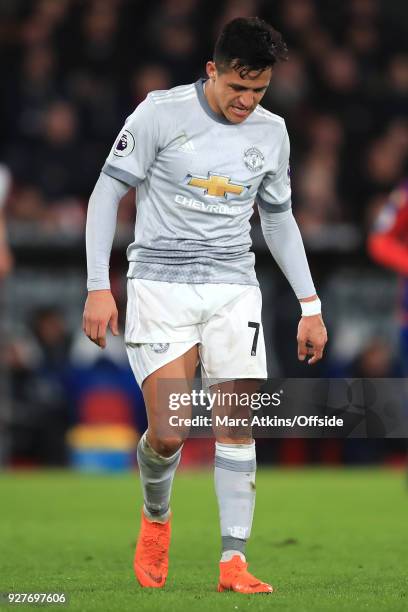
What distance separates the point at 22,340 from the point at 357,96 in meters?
4.62

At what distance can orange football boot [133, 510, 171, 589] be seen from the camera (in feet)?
17.1

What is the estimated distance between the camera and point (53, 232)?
1231 cm

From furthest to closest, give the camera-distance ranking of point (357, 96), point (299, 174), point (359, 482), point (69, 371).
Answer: point (357, 96) < point (299, 174) < point (69, 371) < point (359, 482)

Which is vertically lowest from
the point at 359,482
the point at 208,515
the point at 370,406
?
the point at 359,482

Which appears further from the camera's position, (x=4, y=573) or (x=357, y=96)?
(x=357, y=96)

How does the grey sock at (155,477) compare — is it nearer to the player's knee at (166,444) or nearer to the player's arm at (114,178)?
the player's knee at (166,444)

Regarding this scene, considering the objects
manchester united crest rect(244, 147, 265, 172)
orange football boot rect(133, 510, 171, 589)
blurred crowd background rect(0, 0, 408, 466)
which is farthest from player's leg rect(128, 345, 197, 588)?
blurred crowd background rect(0, 0, 408, 466)

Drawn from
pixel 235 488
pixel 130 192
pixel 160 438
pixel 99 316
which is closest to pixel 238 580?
pixel 235 488

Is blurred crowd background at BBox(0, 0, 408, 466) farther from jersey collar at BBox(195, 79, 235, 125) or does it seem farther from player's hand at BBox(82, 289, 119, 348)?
player's hand at BBox(82, 289, 119, 348)

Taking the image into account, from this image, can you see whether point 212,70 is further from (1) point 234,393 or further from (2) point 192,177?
(1) point 234,393

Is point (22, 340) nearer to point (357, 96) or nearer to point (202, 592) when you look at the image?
point (357, 96)

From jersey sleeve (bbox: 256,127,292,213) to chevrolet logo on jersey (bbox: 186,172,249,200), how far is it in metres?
0.21

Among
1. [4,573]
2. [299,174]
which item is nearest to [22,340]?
[299,174]

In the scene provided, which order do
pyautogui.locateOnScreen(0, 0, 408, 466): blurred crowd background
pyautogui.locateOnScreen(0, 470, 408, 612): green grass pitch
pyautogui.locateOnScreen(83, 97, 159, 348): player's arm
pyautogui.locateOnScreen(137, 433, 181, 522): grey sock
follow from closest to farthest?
pyautogui.locateOnScreen(0, 470, 408, 612): green grass pitch < pyautogui.locateOnScreen(83, 97, 159, 348): player's arm < pyautogui.locateOnScreen(137, 433, 181, 522): grey sock < pyautogui.locateOnScreen(0, 0, 408, 466): blurred crowd background
